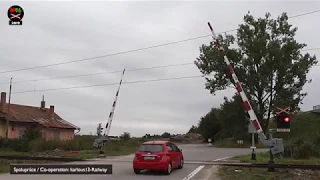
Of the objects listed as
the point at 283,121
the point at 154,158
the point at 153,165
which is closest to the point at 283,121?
the point at 283,121

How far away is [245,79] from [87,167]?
160 feet

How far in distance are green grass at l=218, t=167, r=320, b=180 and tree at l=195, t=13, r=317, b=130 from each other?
42993 millimetres

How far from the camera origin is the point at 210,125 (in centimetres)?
8569

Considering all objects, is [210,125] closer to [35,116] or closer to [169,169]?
[35,116]

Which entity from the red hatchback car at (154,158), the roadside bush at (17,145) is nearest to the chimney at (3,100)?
the roadside bush at (17,145)

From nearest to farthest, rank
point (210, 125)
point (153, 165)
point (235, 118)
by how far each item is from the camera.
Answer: point (153, 165)
point (235, 118)
point (210, 125)

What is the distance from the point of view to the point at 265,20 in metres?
66.0

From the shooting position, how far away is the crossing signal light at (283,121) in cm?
1852

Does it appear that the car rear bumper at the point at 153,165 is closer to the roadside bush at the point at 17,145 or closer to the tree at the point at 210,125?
the roadside bush at the point at 17,145

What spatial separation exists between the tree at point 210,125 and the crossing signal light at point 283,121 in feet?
216

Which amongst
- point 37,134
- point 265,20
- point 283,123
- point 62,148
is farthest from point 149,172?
point 265,20

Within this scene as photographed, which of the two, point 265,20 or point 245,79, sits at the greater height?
point 265,20

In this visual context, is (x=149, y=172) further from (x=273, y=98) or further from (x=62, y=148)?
(x=273, y=98)

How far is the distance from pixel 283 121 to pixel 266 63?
47.0m
